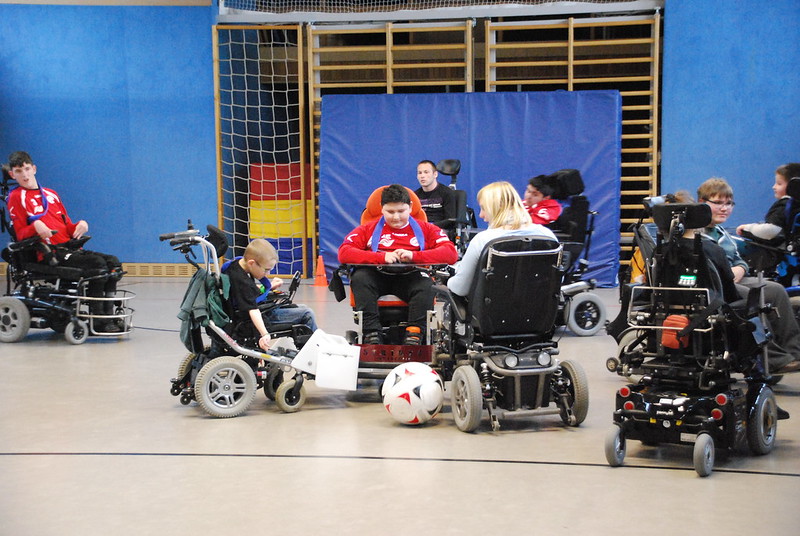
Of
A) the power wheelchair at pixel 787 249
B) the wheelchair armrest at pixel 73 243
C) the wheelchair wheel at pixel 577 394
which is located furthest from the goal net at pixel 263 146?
the wheelchair wheel at pixel 577 394

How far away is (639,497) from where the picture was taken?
3.34 metres

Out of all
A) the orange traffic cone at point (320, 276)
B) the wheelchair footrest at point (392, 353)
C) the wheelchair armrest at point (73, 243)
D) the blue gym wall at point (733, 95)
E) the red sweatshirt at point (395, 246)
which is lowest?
the orange traffic cone at point (320, 276)

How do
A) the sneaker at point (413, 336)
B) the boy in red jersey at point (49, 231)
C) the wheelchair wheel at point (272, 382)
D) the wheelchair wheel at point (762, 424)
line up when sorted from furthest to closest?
the boy in red jersey at point (49, 231) → the sneaker at point (413, 336) → the wheelchair wheel at point (272, 382) → the wheelchair wheel at point (762, 424)

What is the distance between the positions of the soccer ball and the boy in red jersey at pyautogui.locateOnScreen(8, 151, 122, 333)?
3553 millimetres

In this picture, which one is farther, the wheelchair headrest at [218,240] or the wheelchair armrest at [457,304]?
the wheelchair headrest at [218,240]

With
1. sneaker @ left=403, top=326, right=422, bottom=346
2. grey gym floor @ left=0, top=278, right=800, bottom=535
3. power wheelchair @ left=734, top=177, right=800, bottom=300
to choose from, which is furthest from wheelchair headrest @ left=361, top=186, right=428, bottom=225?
power wheelchair @ left=734, top=177, right=800, bottom=300

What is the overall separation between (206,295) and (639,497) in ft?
7.99

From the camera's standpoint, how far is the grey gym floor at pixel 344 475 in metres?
3.11

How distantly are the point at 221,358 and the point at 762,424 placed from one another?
2.50 metres

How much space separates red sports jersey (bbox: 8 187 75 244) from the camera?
7.23m

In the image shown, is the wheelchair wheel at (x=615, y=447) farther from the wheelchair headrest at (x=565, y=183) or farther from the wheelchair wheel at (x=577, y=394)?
the wheelchair headrest at (x=565, y=183)

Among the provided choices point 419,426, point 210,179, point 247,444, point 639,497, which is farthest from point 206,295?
point 210,179

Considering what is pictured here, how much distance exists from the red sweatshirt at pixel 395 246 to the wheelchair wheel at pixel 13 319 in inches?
124

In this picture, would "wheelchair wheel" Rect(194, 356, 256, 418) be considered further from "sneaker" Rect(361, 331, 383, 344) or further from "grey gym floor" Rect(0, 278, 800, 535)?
"sneaker" Rect(361, 331, 383, 344)
